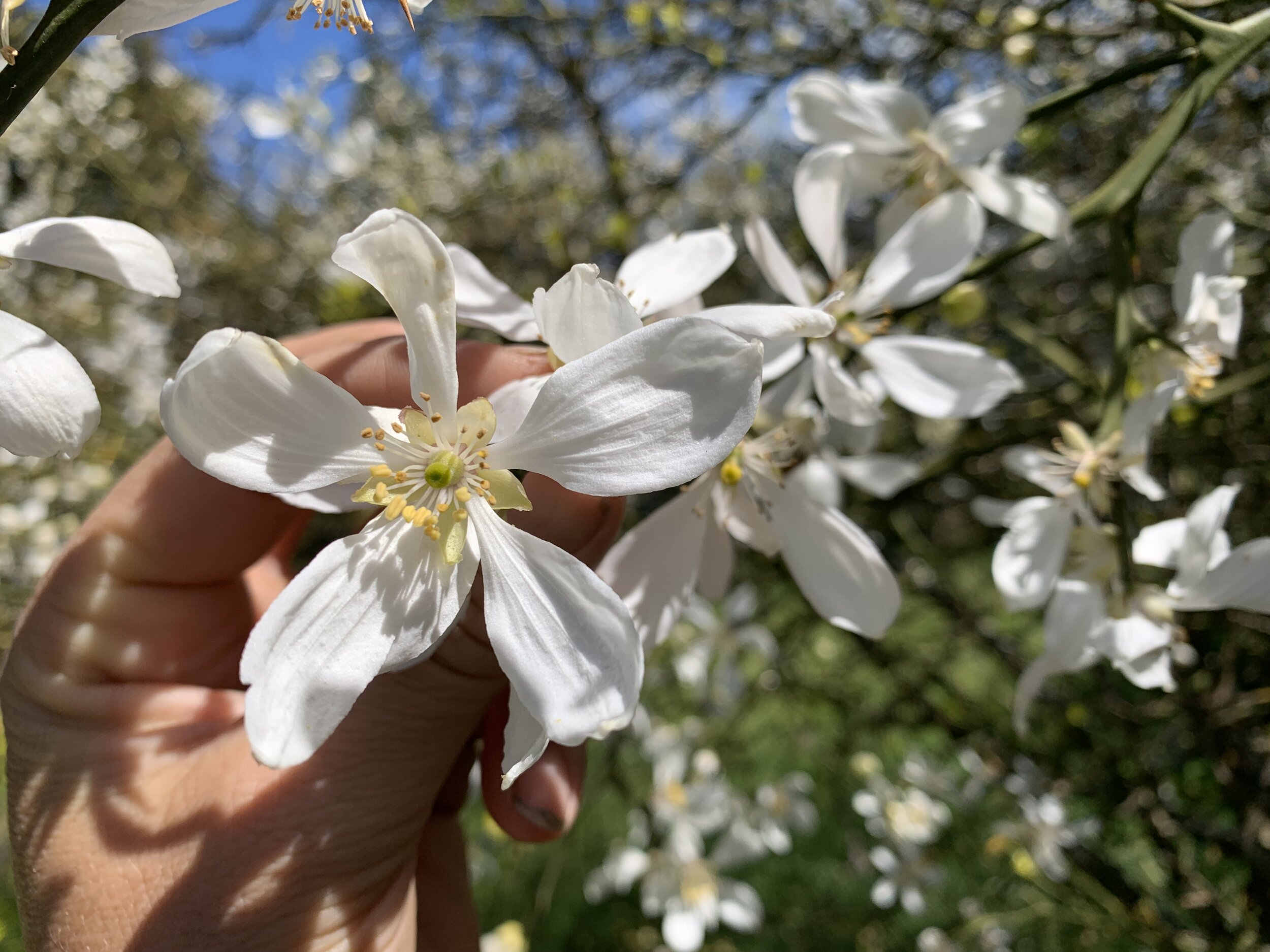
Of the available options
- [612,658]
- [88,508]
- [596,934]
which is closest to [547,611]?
[612,658]

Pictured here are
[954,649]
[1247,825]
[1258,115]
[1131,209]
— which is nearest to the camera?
[1131,209]

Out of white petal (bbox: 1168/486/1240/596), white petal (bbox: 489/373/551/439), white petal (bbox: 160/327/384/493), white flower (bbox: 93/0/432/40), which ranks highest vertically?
white flower (bbox: 93/0/432/40)

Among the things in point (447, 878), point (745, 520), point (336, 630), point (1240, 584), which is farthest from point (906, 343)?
point (447, 878)

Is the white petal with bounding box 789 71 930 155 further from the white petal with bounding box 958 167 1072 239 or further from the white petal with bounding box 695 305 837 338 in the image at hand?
the white petal with bounding box 695 305 837 338

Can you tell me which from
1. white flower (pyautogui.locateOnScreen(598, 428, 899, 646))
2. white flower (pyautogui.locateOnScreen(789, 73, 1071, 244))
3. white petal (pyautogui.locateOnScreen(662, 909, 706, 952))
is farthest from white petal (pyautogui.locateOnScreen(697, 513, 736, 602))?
white petal (pyautogui.locateOnScreen(662, 909, 706, 952))

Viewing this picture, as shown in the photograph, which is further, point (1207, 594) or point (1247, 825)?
point (1247, 825)

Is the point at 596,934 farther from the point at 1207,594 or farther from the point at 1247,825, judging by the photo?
the point at 1207,594
